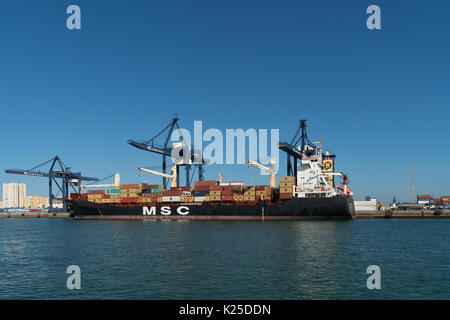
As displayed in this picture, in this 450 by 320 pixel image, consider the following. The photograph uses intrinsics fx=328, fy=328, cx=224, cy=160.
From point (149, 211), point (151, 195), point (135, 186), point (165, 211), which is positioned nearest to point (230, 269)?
point (165, 211)

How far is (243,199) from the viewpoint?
225 ft

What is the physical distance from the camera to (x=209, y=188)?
7256 centimetres

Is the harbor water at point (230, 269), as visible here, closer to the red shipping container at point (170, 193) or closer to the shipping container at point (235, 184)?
the shipping container at point (235, 184)

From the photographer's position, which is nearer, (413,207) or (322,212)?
(322,212)

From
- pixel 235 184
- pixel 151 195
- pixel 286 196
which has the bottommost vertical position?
pixel 151 195

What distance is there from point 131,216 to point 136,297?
6315cm

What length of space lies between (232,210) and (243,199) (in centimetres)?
329

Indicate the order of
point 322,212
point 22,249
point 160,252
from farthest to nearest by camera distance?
1. point 322,212
2. point 22,249
3. point 160,252

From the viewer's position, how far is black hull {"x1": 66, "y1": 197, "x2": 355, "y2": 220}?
62.3 metres

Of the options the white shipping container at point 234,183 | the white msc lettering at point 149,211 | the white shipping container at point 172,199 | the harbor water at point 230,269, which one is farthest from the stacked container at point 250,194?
the harbor water at point 230,269

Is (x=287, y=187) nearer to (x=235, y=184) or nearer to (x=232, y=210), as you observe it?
(x=232, y=210)

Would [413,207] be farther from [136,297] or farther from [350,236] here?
[136,297]
